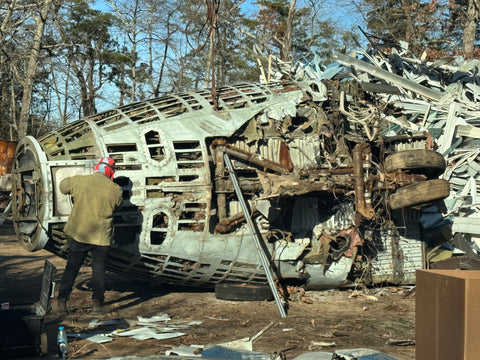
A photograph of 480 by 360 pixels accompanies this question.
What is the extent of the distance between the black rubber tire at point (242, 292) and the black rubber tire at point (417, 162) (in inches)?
93.4

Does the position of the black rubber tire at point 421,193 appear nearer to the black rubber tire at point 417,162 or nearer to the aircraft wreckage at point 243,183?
the aircraft wreckage at point 243,183

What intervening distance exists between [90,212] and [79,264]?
686mm

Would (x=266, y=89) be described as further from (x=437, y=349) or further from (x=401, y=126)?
(x=437, y=349)

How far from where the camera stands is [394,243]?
348 inches

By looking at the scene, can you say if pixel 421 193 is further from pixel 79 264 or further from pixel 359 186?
pixel 79 264

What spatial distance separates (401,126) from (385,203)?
1.52 meters

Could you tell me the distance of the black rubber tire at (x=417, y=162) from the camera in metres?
7.82

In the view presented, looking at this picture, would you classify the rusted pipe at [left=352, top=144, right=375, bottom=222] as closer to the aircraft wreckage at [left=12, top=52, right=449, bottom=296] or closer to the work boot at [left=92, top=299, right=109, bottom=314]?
the aircraft wreckage at [left=12, top=52, right=449, bottom=296]

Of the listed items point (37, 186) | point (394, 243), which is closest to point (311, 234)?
point (394, 243)

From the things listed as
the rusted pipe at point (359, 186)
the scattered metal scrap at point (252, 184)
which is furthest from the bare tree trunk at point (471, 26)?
the rusted pipe at point (359, 186)

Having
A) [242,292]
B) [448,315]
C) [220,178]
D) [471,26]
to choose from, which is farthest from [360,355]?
[471,26]

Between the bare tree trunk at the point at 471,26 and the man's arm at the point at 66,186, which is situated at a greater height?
the bare tree trunk at the point at 471,26

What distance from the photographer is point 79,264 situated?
719cm

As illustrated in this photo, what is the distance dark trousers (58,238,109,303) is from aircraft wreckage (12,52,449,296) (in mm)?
237
